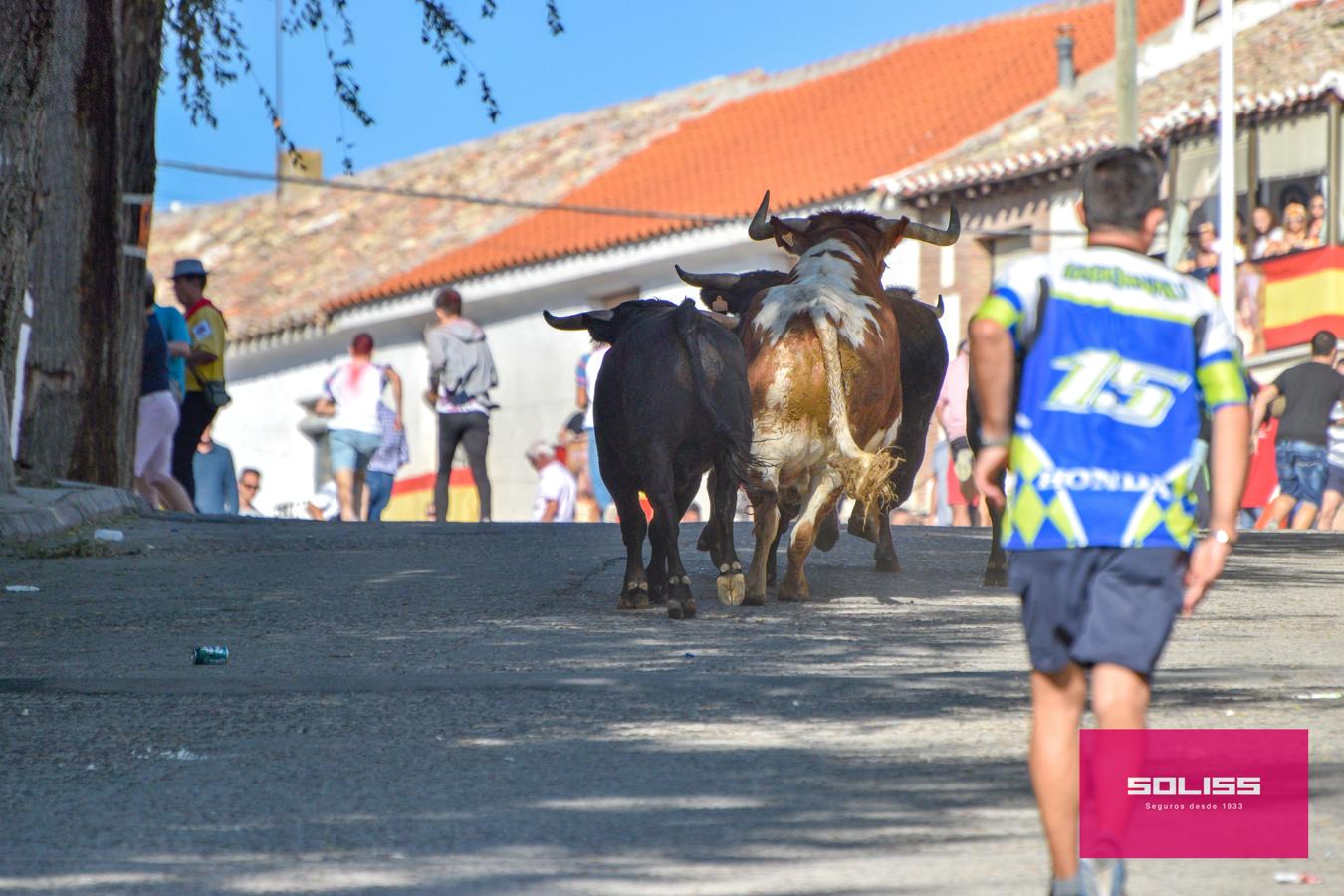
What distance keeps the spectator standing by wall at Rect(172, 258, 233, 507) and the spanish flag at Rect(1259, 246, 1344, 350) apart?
1239 cm

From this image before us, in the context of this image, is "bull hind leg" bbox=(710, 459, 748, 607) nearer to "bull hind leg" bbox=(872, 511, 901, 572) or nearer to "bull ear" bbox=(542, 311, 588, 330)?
"bull ear" bbox=(542, 311, 588, 330)

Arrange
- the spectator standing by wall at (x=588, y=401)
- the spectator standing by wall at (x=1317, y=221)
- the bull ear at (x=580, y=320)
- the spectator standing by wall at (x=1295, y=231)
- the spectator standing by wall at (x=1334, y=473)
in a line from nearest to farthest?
the bull ear at (x=580, y=320) → the spectator standing by wall at (x=588, y=401) → the spectator standing by wall at (x=1334, y=473) → the spectator standing by wall at (x=1317, y=221) → the spectator standing by wall at (x=1295, y=231)

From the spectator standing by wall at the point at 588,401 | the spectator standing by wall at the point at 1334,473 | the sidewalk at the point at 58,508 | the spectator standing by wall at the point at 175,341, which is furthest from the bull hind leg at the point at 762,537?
the spectator standing by wall at the point at 1334,473

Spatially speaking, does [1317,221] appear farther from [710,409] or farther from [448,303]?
[710,409]

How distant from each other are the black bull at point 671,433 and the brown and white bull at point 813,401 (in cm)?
18

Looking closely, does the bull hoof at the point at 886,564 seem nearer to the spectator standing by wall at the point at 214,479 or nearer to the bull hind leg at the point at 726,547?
the bull hind leg at the point at 726,547

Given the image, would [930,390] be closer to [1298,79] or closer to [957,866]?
[957,866]

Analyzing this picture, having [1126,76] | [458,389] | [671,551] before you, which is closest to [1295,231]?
[1126,76]

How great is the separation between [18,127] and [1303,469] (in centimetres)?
1099

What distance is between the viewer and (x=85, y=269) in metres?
14.5

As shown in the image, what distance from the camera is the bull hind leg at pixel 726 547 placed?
9.62 m

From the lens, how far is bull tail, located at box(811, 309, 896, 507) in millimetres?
9625

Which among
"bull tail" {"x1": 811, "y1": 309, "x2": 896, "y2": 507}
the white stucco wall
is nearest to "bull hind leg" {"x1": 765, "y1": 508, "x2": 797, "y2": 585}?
"bull tail" {"x1": 811, "y1": 309, "x2": 896, "y2": 507}

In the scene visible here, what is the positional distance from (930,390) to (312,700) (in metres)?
4.74
